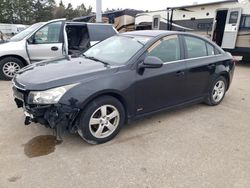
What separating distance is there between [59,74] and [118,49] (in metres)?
1.21

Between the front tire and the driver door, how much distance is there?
4.16 metres

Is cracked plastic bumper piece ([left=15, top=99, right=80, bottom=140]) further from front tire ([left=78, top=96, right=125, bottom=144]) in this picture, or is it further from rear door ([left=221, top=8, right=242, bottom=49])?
rear door ([left=221, top=8, right=242, bottom=49])

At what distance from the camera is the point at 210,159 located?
2.93 metres

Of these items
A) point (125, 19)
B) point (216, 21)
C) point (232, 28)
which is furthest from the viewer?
point (125, 19)

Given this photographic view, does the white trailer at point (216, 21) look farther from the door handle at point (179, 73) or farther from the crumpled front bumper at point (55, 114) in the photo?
the crumpled front bumper at point (55, 114)

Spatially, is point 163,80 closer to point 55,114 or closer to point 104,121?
point 104,121

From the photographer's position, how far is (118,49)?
3893 millimetres

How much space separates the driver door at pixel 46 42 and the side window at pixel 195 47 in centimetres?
396

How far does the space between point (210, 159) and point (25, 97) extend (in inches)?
98.2

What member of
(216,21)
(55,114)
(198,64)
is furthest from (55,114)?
(216,21)

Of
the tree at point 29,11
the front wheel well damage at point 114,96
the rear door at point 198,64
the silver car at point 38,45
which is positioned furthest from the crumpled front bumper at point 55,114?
the tree at point 29,11

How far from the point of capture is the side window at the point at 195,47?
4.15 m

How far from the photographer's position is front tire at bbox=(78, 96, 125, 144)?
300 cm

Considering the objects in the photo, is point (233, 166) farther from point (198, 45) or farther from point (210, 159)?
point (198, 45)
